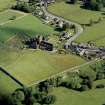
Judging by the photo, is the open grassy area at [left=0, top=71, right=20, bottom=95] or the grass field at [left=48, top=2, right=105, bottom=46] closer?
the open grassy area at [left=0, top=71, right=20, bottom=95]

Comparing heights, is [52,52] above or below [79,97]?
above

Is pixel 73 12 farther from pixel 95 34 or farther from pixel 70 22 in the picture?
pixel 95 34

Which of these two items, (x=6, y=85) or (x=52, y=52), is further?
(x=52, y=52)

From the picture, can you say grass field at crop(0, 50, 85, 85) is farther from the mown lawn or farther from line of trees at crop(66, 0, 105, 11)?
line of trees at crop(66, 0, 105, 11)

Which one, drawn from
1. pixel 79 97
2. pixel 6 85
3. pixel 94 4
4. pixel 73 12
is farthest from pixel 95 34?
pixel 6 85

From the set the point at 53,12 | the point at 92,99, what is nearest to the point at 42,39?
the point at 53,12

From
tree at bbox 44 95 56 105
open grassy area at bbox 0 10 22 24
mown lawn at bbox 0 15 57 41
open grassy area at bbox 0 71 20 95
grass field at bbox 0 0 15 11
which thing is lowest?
open grassy area at bbox 0 71 20 95

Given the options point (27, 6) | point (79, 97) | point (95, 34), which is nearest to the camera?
point (79, 97)

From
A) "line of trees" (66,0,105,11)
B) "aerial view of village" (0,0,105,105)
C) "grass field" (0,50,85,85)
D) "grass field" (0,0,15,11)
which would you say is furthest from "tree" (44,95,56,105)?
"grass field" (0,0,15,11)
